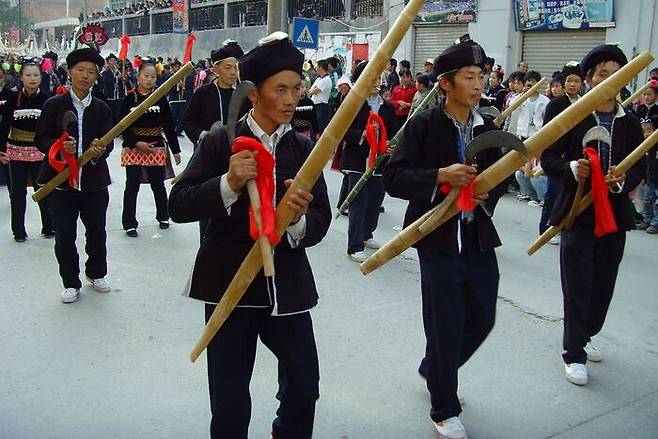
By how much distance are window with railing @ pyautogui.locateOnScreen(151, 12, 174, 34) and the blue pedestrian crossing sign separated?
86.1ft

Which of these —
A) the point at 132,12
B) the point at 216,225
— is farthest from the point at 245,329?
the point at 132,12

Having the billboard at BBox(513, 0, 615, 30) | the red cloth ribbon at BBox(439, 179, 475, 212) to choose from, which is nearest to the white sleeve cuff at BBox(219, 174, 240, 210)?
the red cloth ribbon at BBox(439, 179, 475, 212)

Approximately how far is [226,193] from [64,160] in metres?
3.10

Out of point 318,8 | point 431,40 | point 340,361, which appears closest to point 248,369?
point 340,361

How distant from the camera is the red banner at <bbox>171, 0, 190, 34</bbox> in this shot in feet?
97.3

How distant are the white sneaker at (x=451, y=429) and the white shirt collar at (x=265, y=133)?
1.61 meters

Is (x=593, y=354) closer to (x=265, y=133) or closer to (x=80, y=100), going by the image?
(x=265, y=133)

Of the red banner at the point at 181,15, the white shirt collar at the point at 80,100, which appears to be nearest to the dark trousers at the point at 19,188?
the white shirt collar at the point at 80,100

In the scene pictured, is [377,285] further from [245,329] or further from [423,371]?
[245,329]

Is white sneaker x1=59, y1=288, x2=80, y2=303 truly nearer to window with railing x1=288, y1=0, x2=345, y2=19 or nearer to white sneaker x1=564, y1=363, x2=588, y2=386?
white sneaker x1=564, y1=363, x2=588, y2=386

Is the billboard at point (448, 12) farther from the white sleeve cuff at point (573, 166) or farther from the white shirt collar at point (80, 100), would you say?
the white sleeve cuff at point (573, 166)

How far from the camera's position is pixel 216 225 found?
105 inches

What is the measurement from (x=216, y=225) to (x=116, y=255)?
14.0 feet

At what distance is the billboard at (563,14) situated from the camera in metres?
13.9
